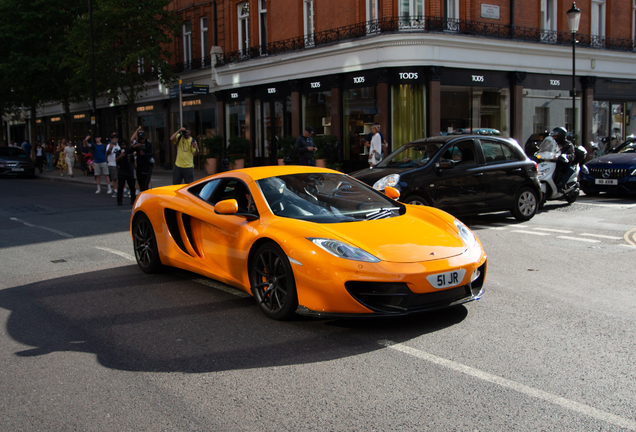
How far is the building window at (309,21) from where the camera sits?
25.4 metres

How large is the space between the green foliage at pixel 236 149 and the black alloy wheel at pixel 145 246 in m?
20.9

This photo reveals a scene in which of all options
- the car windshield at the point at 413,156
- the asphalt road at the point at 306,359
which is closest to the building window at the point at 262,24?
the car windshield at the point at 413,156

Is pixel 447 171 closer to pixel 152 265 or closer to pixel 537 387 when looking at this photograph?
pixel 152 265

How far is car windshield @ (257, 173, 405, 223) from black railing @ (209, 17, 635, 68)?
16.7 metres

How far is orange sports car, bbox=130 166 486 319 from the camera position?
4938 millimetres

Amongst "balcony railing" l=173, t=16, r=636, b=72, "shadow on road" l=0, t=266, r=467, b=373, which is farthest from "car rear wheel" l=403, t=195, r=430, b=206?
"balcony railing" l=173, t=16, r=636, b=72

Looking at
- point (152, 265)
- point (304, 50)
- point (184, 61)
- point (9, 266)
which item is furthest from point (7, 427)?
point (184, 61)

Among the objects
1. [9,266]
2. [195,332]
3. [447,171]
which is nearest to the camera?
[195,332]

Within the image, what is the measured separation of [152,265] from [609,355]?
503 cm

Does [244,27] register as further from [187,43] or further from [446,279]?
[446,279]

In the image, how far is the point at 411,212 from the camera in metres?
6.39

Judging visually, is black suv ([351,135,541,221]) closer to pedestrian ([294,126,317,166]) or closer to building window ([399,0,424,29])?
pedestrian ([294,126,317,166])

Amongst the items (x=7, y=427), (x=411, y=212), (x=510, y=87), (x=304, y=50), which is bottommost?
(x=7, y=427)

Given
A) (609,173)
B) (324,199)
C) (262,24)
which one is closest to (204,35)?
(262,24)
